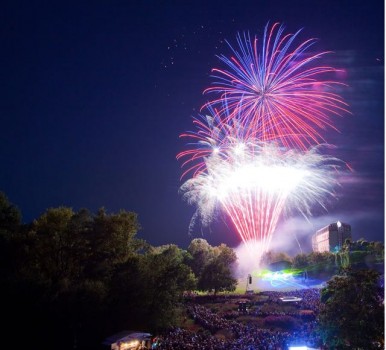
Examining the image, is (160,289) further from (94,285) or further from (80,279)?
(80,279)

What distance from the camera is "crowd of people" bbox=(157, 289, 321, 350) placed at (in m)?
12.0

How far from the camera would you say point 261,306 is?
15.4 metres

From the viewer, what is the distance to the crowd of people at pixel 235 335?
1202 centimetres

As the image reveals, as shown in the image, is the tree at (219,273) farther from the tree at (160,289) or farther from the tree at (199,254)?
the tree at (160,289)

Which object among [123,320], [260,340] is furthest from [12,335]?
[260,340]

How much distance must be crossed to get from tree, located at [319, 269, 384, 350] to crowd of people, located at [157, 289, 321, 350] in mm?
682

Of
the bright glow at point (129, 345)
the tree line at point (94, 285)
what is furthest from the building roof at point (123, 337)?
the tree line at point (94, 285)

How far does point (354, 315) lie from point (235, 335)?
3581mm

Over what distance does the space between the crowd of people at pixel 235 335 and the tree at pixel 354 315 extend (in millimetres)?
682

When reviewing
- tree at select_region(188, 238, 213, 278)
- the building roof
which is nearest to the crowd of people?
the building roof

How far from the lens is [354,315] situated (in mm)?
11414

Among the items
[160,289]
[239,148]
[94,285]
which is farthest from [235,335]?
[239,148]

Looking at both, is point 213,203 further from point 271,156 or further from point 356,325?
point 356,325

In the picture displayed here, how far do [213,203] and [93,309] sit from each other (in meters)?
6.20
